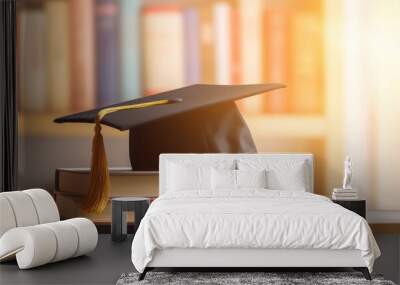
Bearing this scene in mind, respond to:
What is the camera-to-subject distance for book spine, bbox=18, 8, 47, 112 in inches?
264

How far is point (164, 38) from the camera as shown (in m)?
6.69

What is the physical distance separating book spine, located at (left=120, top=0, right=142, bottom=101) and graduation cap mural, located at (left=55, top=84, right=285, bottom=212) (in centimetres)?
15

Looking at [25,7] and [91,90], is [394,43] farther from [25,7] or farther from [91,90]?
[25,7]

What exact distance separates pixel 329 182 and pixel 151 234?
2.70 m

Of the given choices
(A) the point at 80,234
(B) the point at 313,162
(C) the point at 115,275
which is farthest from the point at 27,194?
(B) the point at 313,162

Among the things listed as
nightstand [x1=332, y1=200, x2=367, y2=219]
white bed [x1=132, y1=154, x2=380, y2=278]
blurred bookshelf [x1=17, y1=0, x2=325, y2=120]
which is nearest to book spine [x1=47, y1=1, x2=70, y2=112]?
blurred bookshelf [x1=17, y1=0, x2=325, y2=120]

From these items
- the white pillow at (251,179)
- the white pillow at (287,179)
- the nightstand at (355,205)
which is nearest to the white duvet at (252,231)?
the white pillow at (251,179)

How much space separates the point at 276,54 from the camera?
6664 millimetres

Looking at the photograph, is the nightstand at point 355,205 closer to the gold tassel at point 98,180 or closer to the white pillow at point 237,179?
the white pillow at point 237,179

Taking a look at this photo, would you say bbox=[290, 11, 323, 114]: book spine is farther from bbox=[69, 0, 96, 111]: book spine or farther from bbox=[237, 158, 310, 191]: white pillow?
bbox=[69, 0, 96, 111]: book spine

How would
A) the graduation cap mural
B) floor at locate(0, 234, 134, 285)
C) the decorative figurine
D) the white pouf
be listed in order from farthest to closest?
the graduation cap mural, the decorative figurine, the white pouf, floor at locate(0, 234, 134, 285)

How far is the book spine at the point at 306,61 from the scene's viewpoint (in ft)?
21.8

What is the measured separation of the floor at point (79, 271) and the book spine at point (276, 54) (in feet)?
6.81

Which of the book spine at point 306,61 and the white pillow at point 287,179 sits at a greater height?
the book spine at point 306,61
